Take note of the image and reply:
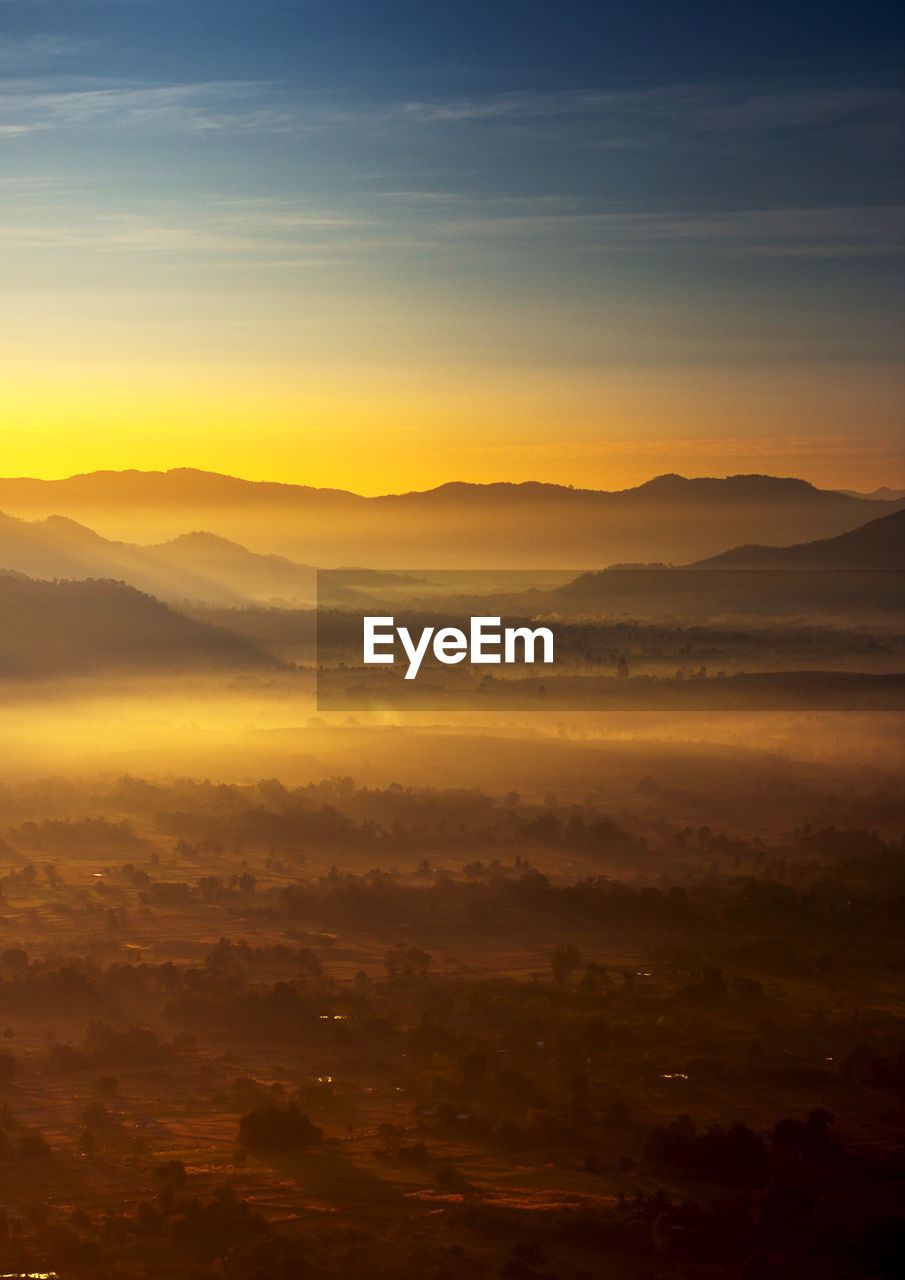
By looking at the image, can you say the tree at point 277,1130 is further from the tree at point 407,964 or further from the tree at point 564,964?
the tree at point 564,964

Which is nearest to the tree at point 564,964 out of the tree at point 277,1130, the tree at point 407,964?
the tree at point 407,964

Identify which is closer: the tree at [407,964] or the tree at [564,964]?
the tree at [407,964]

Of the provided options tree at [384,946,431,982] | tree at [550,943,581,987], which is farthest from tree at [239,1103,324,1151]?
tree at [550,943,581,987]

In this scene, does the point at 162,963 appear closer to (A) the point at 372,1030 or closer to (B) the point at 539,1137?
(A) the point at 372,1030

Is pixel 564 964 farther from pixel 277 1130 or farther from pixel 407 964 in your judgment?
pixel 277 1130

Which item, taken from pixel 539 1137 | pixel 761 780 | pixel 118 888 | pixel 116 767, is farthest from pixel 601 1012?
pixel 116 767

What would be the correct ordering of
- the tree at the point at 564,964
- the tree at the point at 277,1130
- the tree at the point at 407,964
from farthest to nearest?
the tree at the point at 564,964 → the tree at the point at 407,964 → the tree at the point at 277,1130

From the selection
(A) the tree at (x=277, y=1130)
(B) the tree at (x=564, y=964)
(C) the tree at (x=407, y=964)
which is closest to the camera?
(A) the tree at (x=277, y=1130)

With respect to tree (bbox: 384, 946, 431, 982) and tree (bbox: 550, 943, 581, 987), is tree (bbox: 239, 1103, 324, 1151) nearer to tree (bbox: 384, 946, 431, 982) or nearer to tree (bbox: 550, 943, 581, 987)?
tree (bbox: 384, 946, 431, 982)

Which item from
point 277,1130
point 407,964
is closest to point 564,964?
point 407,964

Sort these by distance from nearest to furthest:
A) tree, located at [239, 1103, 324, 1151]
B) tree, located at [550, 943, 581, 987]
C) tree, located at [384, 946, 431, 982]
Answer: tree, located at [239, 1103, 324, 1151], tree, located at [384, 946, 431, 982], tree, located at [550, 943, 581, 987]

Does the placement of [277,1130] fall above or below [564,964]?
below
